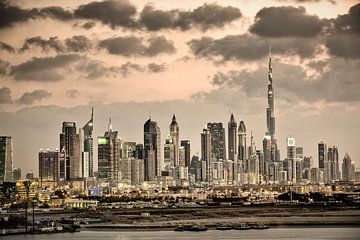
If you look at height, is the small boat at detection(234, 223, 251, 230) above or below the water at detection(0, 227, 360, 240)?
above

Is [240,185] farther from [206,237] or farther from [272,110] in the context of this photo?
[206,237]

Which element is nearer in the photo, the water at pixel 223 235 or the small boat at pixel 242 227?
the water at pixel 223 235

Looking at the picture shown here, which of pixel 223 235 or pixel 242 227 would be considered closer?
pixel 223 235

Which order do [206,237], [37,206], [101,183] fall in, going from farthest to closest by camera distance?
[101,183] → [37,206] → [206,237]

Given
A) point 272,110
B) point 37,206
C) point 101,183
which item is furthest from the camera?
point 272,110

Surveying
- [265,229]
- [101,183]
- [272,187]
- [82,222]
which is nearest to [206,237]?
[265,229]

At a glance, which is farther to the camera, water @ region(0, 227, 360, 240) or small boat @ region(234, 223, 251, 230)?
small boat @ region(234, 223, 251, 230)

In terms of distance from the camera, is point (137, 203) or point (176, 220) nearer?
point (176, 220)

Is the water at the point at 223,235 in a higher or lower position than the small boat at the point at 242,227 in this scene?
lower
